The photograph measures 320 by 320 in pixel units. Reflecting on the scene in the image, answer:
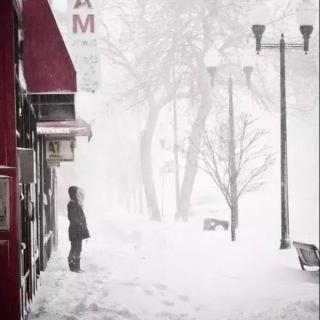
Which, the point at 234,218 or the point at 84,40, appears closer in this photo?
the point at 84,40

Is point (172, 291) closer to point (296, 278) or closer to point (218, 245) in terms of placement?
point (218, 245)

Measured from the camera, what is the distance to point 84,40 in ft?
21.4

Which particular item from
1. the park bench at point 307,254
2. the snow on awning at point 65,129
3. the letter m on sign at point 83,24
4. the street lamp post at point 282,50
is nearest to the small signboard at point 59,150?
the snow on awning at point 65,129

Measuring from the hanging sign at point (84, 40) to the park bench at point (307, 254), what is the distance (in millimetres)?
3357

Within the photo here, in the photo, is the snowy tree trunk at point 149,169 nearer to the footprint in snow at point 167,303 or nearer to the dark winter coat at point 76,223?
the dark winter coat at point 76,223

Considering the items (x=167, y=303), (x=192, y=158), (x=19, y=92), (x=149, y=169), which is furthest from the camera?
(x=149, y=169)

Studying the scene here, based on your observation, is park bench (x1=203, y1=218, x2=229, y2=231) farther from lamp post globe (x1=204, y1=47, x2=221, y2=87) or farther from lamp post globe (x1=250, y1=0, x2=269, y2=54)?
lamp post globe (x1=250, y1=0, x2=269, y2=54)

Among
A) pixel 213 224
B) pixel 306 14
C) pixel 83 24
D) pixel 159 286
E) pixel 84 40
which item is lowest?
pixel 159 286

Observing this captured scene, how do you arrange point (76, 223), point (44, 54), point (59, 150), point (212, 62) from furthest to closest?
point (59, 150) < point (212, 62) < point (76, 223) < point (44, 54)

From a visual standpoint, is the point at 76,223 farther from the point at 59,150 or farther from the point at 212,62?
the point at 212,62

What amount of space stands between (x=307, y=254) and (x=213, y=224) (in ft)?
5.12

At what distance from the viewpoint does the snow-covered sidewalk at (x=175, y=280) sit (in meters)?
6.23

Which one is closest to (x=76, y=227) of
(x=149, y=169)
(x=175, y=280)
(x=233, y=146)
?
(x=175, y=280)

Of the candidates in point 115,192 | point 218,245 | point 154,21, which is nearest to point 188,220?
point 218,245
